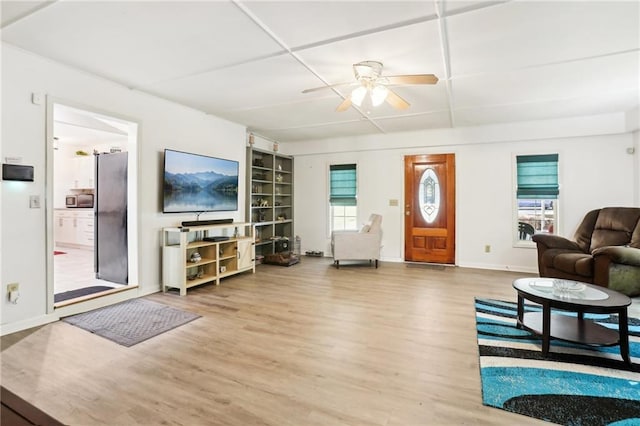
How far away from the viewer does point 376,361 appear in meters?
2.34

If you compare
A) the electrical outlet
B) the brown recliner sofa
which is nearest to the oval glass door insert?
the brown recliner sofa

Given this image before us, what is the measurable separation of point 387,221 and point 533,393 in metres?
4.64

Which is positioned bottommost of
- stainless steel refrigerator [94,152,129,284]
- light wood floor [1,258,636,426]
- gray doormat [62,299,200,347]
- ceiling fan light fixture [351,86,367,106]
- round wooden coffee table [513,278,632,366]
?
light wood floor [1,258,636,426]

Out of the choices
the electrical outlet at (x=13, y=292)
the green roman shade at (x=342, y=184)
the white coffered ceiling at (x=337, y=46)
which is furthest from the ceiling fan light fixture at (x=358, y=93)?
→ the electrical outlet at (x=13, y=292)

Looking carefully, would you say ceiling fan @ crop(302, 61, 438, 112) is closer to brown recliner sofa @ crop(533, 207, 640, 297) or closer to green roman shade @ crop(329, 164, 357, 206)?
brown recliner sofa @ crop(533, 207, 640, 297)

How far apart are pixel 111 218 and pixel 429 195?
5.32m

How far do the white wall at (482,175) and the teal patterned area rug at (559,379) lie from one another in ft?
9.70

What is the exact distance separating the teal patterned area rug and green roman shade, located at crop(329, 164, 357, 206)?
4.31 m

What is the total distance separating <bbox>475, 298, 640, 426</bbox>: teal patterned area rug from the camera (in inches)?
69.0

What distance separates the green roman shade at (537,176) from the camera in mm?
5312

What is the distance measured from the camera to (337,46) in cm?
275

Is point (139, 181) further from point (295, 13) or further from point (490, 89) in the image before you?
point (490, 89)

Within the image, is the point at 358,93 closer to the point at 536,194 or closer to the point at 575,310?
the point at 575,310

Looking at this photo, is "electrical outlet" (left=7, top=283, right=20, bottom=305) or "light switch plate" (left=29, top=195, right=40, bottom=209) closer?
"electrical outlet" (left=7, top=283, right=20, bottom=305)
